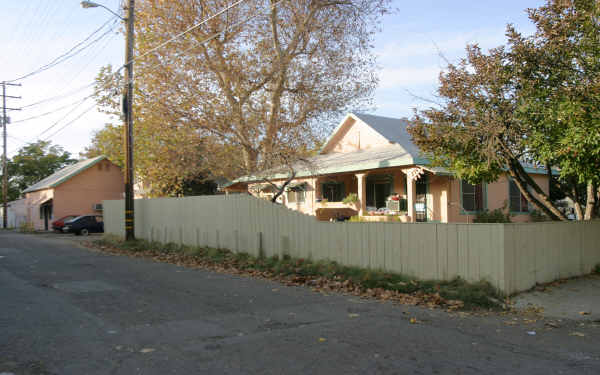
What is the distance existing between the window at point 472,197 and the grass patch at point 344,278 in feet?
34.0

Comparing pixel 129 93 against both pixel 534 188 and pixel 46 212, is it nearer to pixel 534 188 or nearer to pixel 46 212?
pixel 534 188

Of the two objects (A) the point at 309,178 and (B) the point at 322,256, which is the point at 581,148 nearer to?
(B) the point at 322,256

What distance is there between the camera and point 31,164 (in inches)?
2279

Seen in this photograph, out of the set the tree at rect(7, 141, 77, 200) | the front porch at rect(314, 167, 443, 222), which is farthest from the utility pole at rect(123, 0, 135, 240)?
the tree at rect(7, 141, 77, 200)

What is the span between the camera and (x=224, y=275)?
40.1 feet

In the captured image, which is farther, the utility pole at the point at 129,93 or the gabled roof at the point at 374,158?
the utility pole at the point at 129,93

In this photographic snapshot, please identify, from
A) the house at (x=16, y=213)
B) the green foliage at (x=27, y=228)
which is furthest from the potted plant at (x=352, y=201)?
the house at (x=16, y=213)

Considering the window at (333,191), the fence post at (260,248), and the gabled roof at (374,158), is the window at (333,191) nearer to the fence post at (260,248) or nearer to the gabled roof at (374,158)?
the gabled roof at (374,158)

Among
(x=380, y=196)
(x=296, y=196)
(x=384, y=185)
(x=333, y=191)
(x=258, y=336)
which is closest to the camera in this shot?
(x=258, y=336)

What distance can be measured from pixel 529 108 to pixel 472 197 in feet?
40.4

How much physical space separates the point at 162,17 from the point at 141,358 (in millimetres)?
14965

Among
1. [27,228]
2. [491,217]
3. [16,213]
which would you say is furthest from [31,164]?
[491,217]

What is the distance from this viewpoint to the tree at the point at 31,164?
57.7 meters

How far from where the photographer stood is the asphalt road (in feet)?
17.0
